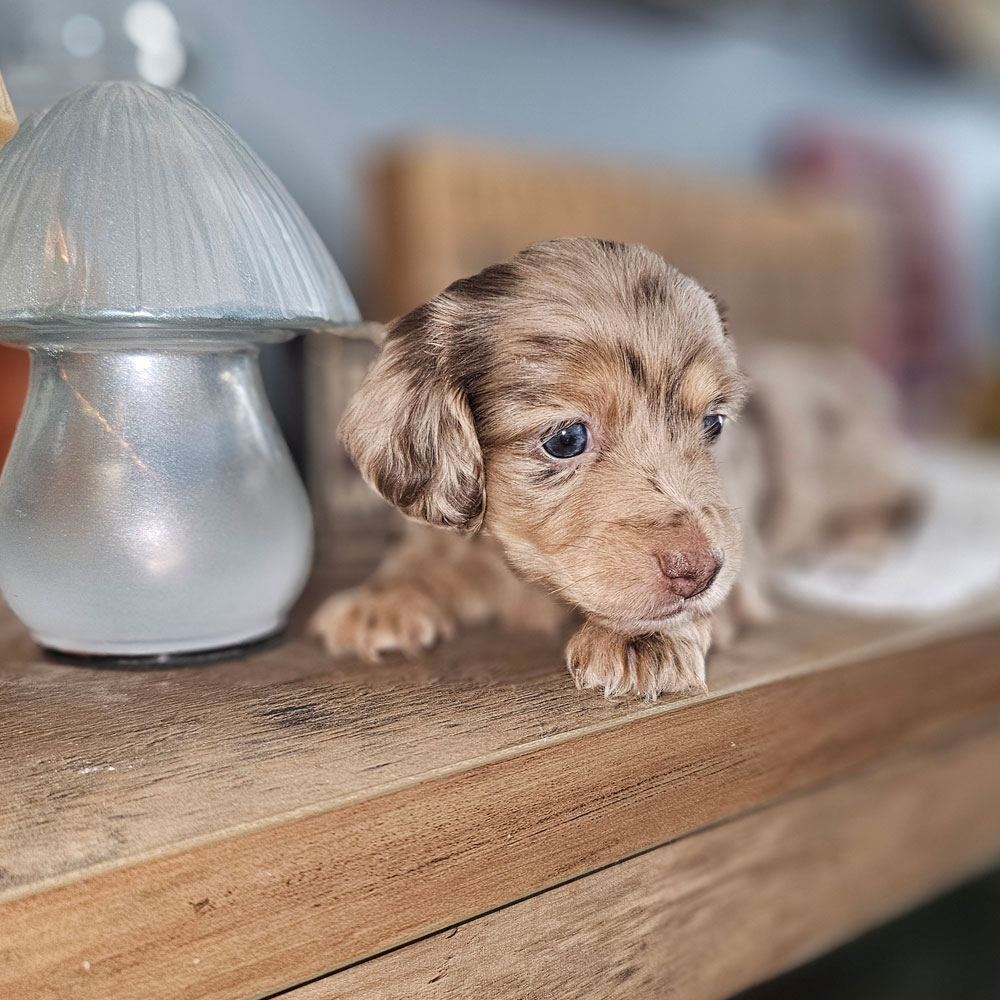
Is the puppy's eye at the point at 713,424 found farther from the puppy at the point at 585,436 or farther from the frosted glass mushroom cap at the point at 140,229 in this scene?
the frosted glass mushroom cap at the point at 140,229

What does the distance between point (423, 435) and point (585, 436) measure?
115 mm

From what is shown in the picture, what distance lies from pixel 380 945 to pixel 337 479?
1283 mm

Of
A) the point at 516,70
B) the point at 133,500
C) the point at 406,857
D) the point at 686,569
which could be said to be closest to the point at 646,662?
the point at 686,569

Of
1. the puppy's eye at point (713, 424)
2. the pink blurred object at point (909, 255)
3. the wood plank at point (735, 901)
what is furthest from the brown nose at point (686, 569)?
the pink blurred object at point (909, 255)

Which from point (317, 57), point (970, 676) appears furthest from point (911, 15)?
point (970, 676)

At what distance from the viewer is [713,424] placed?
0.69m

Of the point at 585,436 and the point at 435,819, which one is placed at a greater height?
the point at 585,436

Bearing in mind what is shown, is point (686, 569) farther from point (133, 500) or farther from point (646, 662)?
point (133, 500)

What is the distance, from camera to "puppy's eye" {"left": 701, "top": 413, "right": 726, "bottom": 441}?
0.69 meters

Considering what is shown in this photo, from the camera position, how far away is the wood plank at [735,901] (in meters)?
0.65

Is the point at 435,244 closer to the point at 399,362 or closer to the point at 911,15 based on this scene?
the point at 399,362

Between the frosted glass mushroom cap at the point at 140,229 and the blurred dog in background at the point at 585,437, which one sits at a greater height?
the frosted glass mushroom cap at the point at 140,229

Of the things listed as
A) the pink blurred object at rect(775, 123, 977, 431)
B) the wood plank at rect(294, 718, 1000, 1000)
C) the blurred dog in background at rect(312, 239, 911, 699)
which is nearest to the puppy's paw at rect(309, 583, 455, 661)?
the blurred dog in background at rect(312, 239, 911, 699)

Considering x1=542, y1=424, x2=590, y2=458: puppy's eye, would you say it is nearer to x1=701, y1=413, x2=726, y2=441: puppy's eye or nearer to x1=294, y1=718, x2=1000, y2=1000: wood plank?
x1=701, y1=413, x2=726, y2=441: puppy's eye
